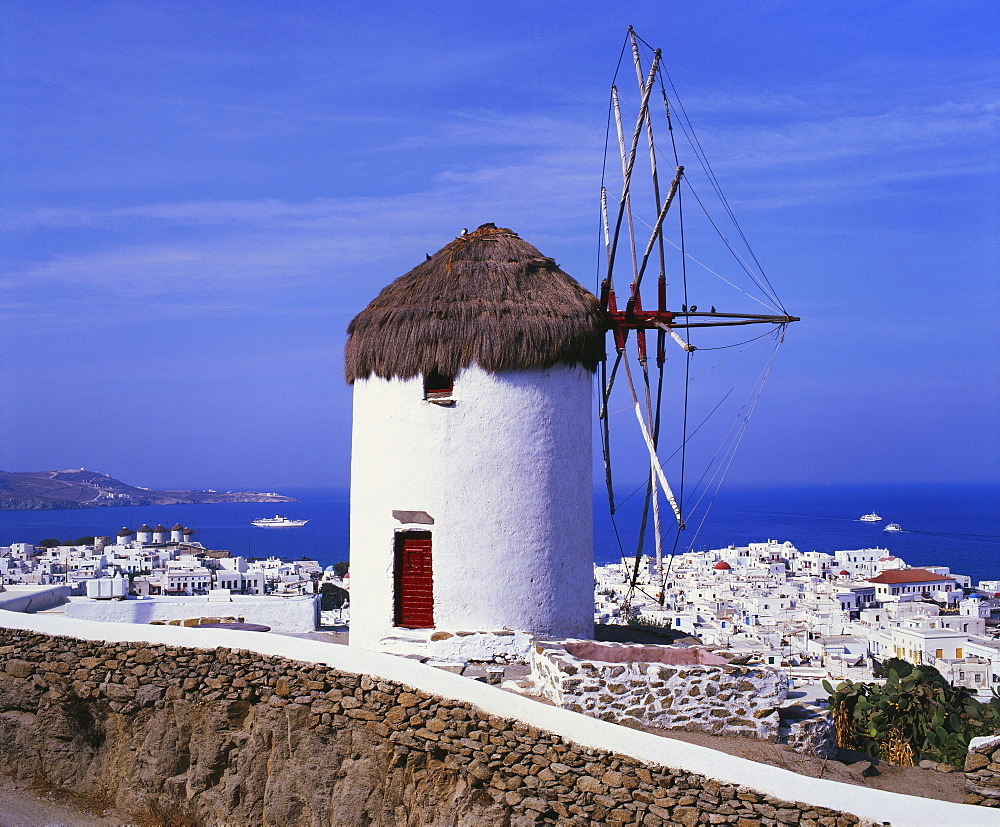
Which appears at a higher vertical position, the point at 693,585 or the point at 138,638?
the point at 138,638

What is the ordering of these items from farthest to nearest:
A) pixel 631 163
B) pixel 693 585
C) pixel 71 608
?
pixel 693 585, pixel 71 608, pixel 631 163

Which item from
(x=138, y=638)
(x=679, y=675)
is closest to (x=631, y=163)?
(x=679, y=675)

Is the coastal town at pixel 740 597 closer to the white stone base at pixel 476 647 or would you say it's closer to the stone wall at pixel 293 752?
the white stone base at pixel 476 647

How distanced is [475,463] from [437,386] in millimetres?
917

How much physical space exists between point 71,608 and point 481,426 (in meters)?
6.07

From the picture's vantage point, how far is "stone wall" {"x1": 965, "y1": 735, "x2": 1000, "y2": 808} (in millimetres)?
6535

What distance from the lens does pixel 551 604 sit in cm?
938

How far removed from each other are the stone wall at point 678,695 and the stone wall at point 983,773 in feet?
4.44

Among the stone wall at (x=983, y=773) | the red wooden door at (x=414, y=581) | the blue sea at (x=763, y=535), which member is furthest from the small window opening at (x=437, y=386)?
the blue sea at (x=763, y=535)

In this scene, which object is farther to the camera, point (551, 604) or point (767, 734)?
point (551, 604)

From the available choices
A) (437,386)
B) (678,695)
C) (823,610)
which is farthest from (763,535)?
(678,695)

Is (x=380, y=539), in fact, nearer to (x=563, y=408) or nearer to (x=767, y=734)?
(x=563, y=408)

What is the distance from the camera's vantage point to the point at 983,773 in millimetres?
6652

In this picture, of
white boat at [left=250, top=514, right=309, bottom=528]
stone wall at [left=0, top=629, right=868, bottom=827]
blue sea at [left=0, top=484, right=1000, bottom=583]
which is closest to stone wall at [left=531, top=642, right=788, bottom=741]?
stone wall at [left=0, top=629, right=868, bottom=827]
